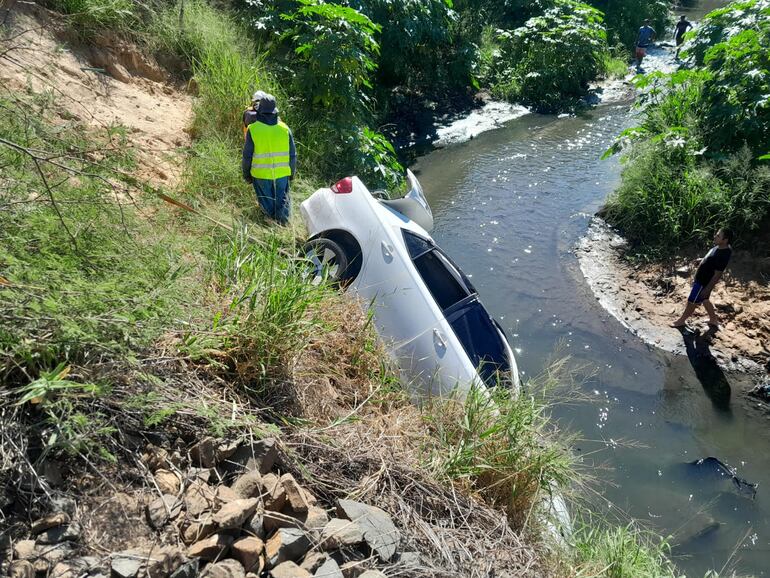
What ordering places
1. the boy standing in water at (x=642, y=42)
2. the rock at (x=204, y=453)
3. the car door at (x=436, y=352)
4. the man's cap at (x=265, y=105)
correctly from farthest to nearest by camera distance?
the boy standing in water at (x=642, y=42), the man's cap at (x=265, y=105), the car door at (x=436, y=352), the rock at (x=204, y=453)

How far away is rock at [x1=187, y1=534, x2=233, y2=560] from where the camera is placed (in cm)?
252

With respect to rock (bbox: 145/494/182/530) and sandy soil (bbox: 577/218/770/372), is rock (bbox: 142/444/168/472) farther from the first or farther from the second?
sandy soil (bbox: 577/218/770/372)

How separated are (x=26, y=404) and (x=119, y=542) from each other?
2.55ft

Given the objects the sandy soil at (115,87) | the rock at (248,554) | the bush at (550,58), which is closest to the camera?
the rock at (248,554)

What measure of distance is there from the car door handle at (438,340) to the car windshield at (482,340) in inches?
8.6

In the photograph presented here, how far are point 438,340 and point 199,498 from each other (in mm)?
2577

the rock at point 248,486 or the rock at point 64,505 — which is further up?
the rock at point 64,505

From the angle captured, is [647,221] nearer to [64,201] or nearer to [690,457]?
[690,457]

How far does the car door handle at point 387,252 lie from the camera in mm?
5350

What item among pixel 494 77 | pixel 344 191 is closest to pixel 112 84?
pixel 344 191

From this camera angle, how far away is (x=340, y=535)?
289cm

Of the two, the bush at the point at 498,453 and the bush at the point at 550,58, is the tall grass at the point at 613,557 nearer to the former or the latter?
the bush at the point at 498,453

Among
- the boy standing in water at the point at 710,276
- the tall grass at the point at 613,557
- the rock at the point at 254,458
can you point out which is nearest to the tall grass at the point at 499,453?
the tall grass at the point at 613,557

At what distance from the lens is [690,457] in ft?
20.3
